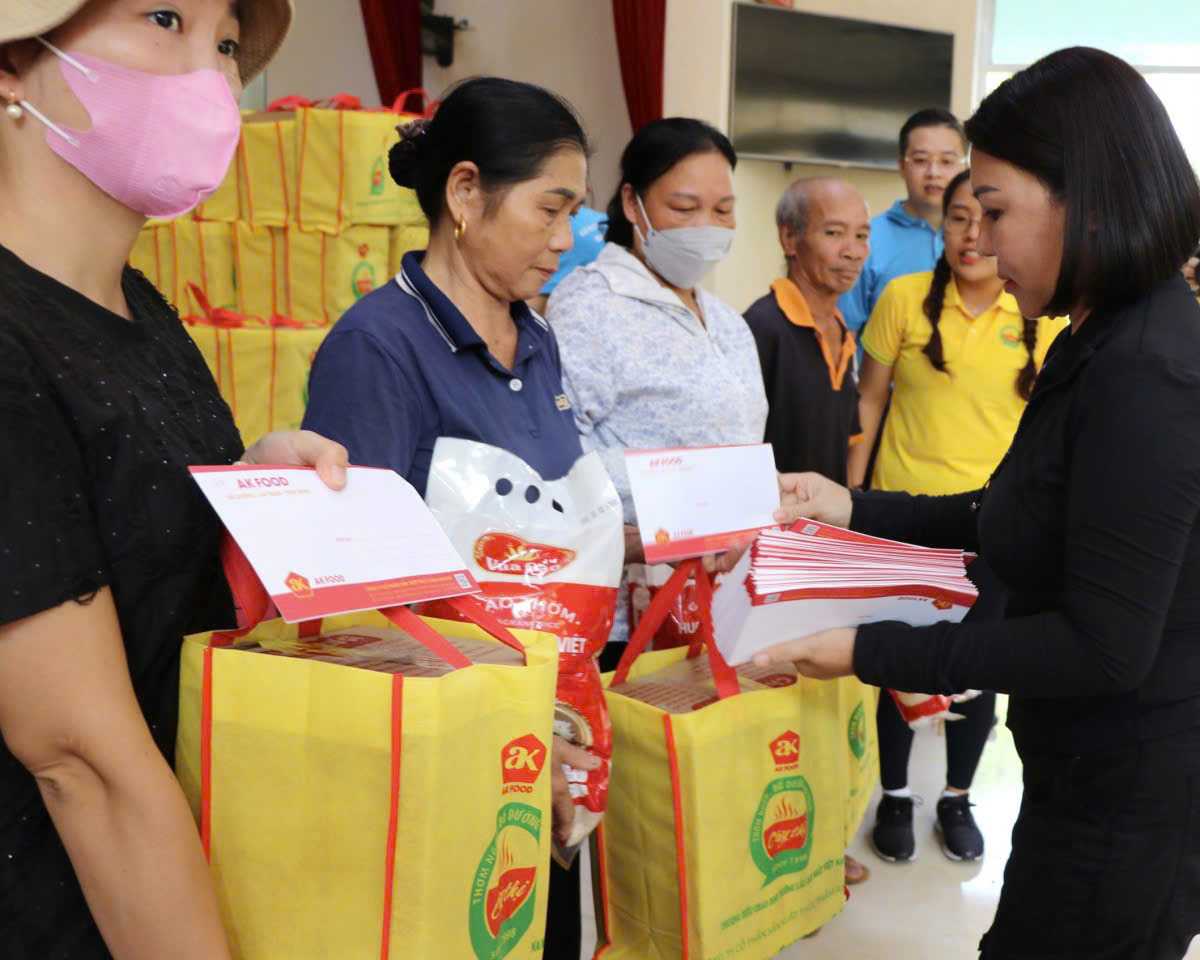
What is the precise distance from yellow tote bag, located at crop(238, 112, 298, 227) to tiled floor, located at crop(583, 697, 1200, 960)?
2.43 meters

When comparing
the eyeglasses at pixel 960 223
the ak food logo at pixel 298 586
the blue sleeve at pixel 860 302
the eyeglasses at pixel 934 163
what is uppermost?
the eyeglasses at pixel 934 163

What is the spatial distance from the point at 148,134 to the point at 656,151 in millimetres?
1483

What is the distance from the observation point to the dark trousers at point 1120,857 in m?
1.13

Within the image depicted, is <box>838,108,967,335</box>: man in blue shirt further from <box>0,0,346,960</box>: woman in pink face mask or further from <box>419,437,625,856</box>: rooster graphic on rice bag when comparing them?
<box>0,0,346,960</box>: woman in pink face mask

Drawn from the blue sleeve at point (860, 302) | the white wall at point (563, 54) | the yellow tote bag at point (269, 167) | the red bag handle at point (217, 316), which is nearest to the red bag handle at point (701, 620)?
the blue sleeve at point (860, 302)

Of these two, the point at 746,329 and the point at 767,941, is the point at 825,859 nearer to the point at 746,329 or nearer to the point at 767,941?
the point at 767,941

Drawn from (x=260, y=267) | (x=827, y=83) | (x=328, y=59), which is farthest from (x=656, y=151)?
(x=328, y=59)

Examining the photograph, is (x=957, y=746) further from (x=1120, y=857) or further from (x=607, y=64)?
(x=607, y=64)

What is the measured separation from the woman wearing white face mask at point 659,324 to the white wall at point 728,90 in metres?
3.58

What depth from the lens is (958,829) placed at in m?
2.66

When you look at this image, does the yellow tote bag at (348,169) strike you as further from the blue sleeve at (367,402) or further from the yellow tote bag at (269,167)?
the blue sleeve at (367,402)

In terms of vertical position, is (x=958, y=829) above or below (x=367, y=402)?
below

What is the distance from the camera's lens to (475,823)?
911 mm

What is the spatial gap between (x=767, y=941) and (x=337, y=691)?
30.8 inches
